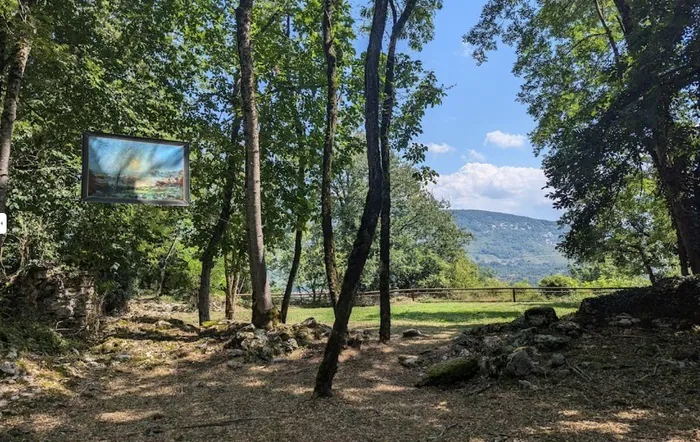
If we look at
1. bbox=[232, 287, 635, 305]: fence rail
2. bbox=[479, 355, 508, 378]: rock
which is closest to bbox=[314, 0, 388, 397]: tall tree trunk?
bbox=[479, 355, 508, 378]: rock

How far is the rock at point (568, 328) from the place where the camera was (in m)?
7.18

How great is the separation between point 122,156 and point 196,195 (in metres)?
4.45

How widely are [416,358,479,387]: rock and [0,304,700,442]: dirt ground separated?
0.18 meters

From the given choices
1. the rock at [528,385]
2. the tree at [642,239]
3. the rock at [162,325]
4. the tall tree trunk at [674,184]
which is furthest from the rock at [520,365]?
the tree at [642,239]

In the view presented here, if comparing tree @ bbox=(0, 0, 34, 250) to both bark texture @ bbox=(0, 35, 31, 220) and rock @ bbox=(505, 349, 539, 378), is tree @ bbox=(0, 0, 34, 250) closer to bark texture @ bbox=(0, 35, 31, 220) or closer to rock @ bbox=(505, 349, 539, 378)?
bark texture @ bbox=(0, 35, 31, 220)

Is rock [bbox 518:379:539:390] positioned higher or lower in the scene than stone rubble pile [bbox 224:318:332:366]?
lower

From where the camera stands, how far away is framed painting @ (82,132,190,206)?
700 cm

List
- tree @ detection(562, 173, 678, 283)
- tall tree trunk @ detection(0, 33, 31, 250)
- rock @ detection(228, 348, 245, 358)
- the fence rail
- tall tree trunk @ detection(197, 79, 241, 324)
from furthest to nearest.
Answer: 1. the fence rail
2. tree @ detection(562, 173, 678, 283)
3. tall tree trunk @ detection(197, 79, 241, 324)
4. rock @ detection(228, 348, 245, 358)
5. tall tree trunk @ detection(0, 33, 31, 250)

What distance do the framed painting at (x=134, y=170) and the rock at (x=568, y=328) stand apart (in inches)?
268

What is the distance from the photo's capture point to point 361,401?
5.47m

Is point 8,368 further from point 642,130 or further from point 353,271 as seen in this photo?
point 642,130

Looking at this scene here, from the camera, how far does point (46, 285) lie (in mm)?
8688

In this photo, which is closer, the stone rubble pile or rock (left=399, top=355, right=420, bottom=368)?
rock (left=399, top=355, right=420, bottom=368)

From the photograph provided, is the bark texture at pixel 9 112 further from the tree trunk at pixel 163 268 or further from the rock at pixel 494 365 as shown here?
the tree trunk at pixel 163 268
